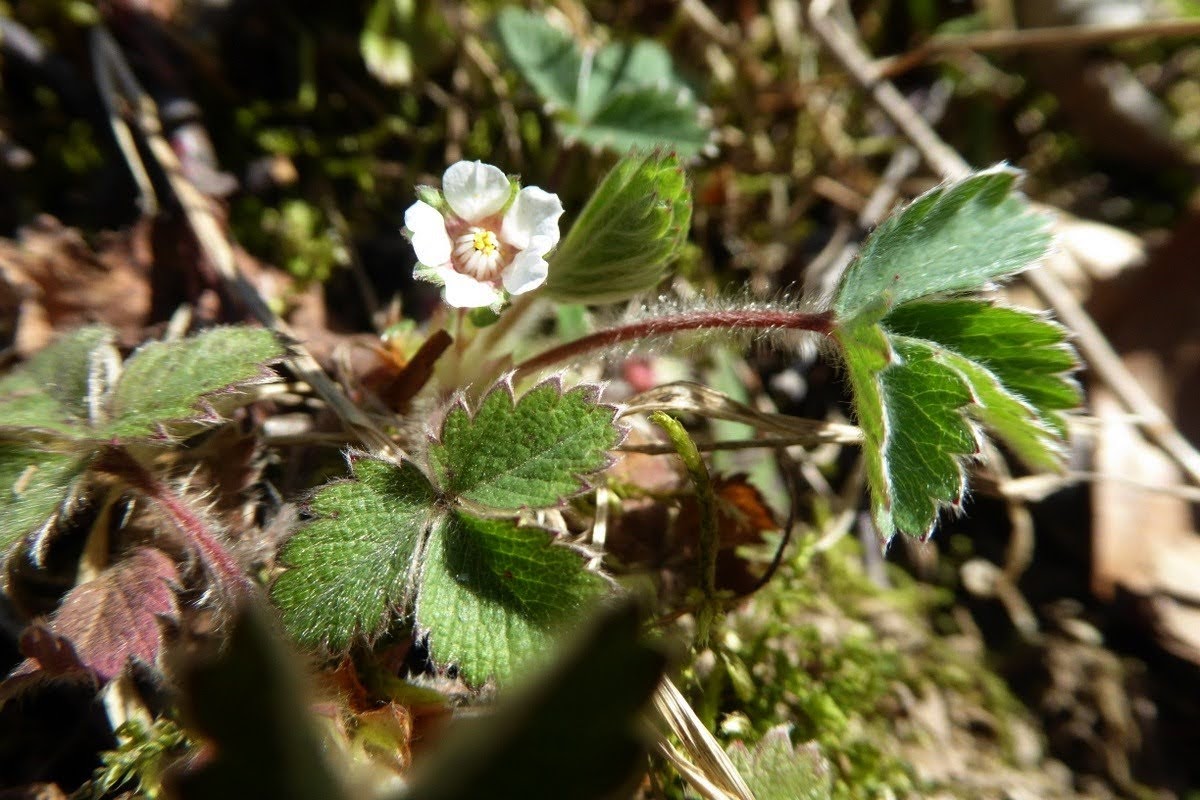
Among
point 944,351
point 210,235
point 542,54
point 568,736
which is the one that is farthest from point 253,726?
point 542,54

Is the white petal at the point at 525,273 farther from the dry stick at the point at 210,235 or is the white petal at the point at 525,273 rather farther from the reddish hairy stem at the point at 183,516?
the reddish hairy stem at the point at 183,516

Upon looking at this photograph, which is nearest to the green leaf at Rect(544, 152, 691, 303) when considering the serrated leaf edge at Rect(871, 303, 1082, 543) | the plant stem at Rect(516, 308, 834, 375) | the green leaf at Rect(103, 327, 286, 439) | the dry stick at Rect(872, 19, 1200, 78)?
the plant stem at Rect(516, 308, 834, 375)

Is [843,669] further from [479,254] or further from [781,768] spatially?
[479,254]

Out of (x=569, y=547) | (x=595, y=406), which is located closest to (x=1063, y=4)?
(x=595, y=406)

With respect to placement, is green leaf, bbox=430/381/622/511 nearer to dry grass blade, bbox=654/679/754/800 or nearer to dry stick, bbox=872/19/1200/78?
dry grass blade, bbox=654/679/754/800

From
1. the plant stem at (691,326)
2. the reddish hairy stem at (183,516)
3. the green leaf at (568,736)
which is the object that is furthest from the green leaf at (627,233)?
the green leaf at (568,736)

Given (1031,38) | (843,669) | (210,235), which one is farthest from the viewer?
(1031,38)

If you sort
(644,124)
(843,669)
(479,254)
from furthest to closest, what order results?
(644,124) → (843,669) → (479,254)
